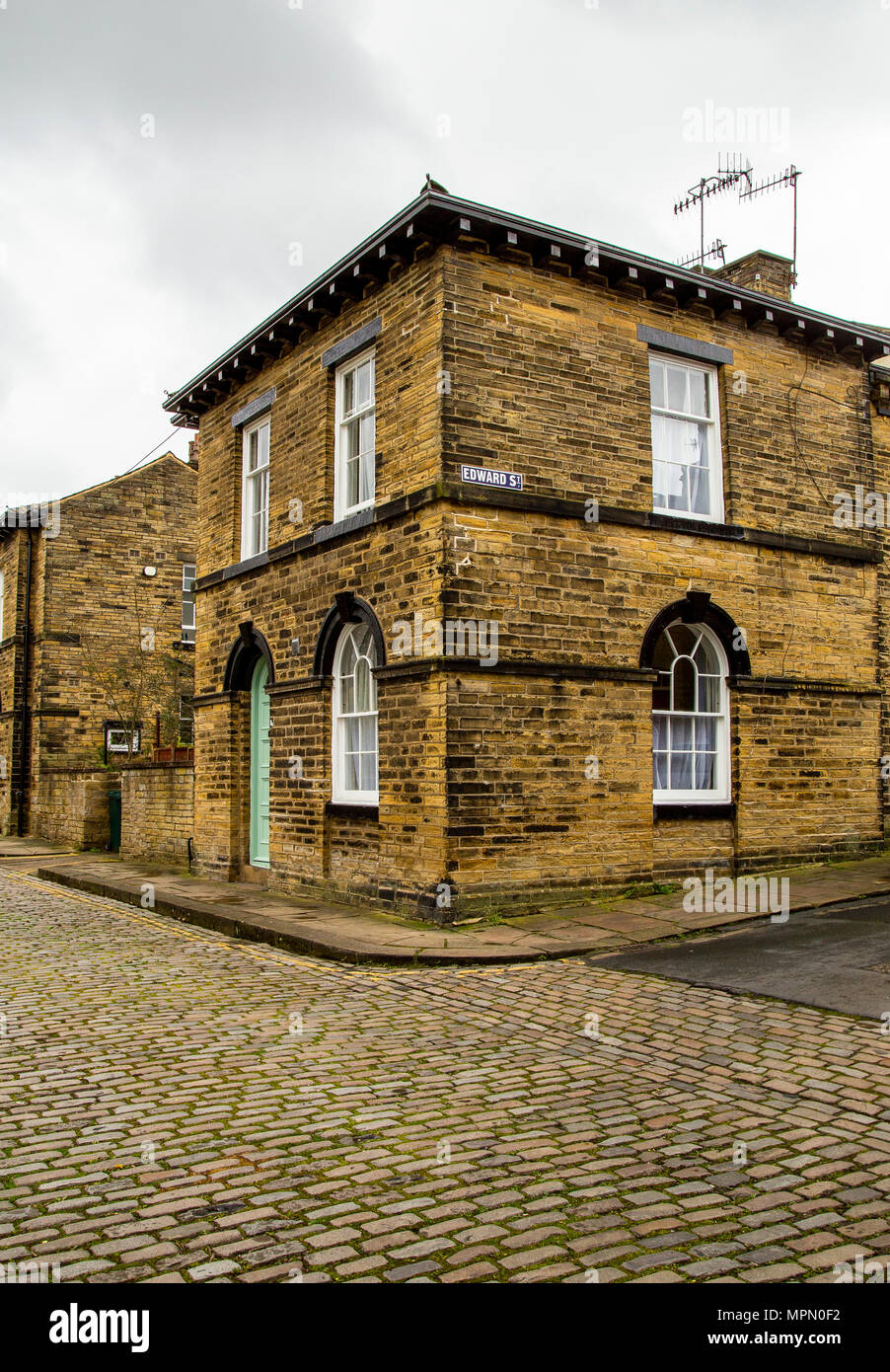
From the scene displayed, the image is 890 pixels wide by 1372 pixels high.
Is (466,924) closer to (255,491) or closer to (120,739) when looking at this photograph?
(255,491)

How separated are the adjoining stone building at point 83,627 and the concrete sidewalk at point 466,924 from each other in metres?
11.6

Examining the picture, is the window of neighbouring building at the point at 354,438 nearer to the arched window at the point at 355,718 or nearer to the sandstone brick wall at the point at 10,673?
the arched window at the point at 355,718

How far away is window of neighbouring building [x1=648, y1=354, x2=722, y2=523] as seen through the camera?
40.1 feet

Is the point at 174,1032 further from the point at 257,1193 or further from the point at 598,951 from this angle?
the point at 598,951

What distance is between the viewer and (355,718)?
1244 centimetres

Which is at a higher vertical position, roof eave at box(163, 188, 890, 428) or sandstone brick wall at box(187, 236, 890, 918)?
roof eave at box(163, 188, 890, 428)

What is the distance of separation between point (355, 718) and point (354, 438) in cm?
331

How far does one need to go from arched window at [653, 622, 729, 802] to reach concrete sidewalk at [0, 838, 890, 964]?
4.06 feet

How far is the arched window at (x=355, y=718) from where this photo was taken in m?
12.1

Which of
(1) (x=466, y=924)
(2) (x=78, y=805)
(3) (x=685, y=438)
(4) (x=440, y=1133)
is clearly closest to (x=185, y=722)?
(2) (x=78, y=805)

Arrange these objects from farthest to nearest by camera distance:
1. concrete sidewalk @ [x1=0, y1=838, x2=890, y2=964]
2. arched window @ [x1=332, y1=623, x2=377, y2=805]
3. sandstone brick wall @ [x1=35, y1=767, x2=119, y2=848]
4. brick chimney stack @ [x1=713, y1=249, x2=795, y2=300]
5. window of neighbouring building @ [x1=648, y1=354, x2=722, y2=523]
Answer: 1. sandstone brick wall @ [x1=35, y1=767, x2=119, y2=848]
2. brick chimney stack @ [x1=713, y1=249, x2=795, y2=300]
3. window of neighbouring building @ [x1=648, y1=354, x2=722, y2=523]
4. arched window @ [x1=332, y1=623, x2=377, y2=805]
5. concrete sidewalk @ [x1=0, y1=838, x2=890, y2=964]

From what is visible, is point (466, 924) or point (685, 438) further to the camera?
point (685, 438)

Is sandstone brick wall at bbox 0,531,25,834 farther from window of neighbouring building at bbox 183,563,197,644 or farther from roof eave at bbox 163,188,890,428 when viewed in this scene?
roof eave at bbox 163,188,890,428

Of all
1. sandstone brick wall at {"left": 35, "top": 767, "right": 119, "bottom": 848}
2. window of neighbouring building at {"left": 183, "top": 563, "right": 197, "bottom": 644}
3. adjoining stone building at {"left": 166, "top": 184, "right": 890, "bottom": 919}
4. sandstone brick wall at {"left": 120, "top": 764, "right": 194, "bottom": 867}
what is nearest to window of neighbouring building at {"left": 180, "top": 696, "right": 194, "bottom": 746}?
window of neighbouring building at {"left": 183, "top": 563, "right": 197, "bottom": 644}
